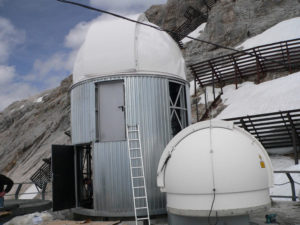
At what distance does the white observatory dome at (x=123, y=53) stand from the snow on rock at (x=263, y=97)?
1010 cm

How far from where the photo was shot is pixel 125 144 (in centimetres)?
991

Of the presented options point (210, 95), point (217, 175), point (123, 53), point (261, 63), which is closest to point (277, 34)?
point (261, 63)

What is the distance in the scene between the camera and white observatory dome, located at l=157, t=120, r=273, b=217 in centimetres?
722

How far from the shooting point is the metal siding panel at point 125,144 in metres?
9.80

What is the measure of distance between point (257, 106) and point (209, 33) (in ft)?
62.1

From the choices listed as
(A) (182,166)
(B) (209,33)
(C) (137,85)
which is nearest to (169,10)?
(B) (209,33)

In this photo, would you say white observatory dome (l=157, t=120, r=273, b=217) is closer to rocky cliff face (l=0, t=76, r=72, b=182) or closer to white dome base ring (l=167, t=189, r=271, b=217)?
white dome base ring (l=167, t=189, r=271, b=217)

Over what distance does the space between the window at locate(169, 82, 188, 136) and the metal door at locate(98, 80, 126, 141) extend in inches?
78.6

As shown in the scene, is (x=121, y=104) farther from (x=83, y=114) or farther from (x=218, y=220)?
(x=218, y=220)

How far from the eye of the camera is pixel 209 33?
3672 centimetres

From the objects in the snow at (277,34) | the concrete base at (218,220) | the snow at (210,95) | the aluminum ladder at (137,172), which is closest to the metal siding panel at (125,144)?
the aluminum ladder at (137,172)

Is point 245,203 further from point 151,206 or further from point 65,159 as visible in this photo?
point 65,159

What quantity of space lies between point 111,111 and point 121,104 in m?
0.44

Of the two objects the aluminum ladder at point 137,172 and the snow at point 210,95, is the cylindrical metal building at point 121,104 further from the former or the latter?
the snow at point 210,95
